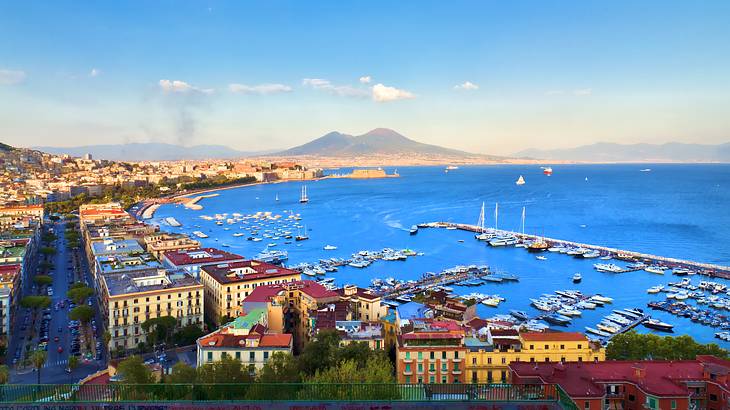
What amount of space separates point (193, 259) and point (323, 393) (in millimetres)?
14589

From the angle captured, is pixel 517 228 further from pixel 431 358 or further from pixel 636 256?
pixel 431 358

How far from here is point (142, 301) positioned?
44.6 feet

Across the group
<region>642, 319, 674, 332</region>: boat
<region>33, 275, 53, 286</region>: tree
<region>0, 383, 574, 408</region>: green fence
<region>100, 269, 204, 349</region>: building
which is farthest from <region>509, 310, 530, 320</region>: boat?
<region>33, 275, 53, 286</region>: tree

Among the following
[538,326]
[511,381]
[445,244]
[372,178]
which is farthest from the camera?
[372,178]

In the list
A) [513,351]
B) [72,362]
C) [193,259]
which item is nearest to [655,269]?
[513,351]

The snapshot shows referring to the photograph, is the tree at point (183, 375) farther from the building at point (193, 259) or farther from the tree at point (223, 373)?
the building at point (193, 259)

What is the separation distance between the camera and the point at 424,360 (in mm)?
9141

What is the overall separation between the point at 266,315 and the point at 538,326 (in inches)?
316

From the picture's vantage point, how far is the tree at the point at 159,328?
13.1 m

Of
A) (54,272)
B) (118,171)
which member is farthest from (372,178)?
(54,272)

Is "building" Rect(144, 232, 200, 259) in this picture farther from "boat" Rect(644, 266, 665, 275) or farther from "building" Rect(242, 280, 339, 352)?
"boat" Rect(644, 266, 665, 275)

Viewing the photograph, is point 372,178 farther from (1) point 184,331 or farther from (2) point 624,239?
(1) point 184,331

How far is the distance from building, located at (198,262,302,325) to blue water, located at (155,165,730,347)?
20.6 ft

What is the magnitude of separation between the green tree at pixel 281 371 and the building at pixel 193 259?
29.1 feet
